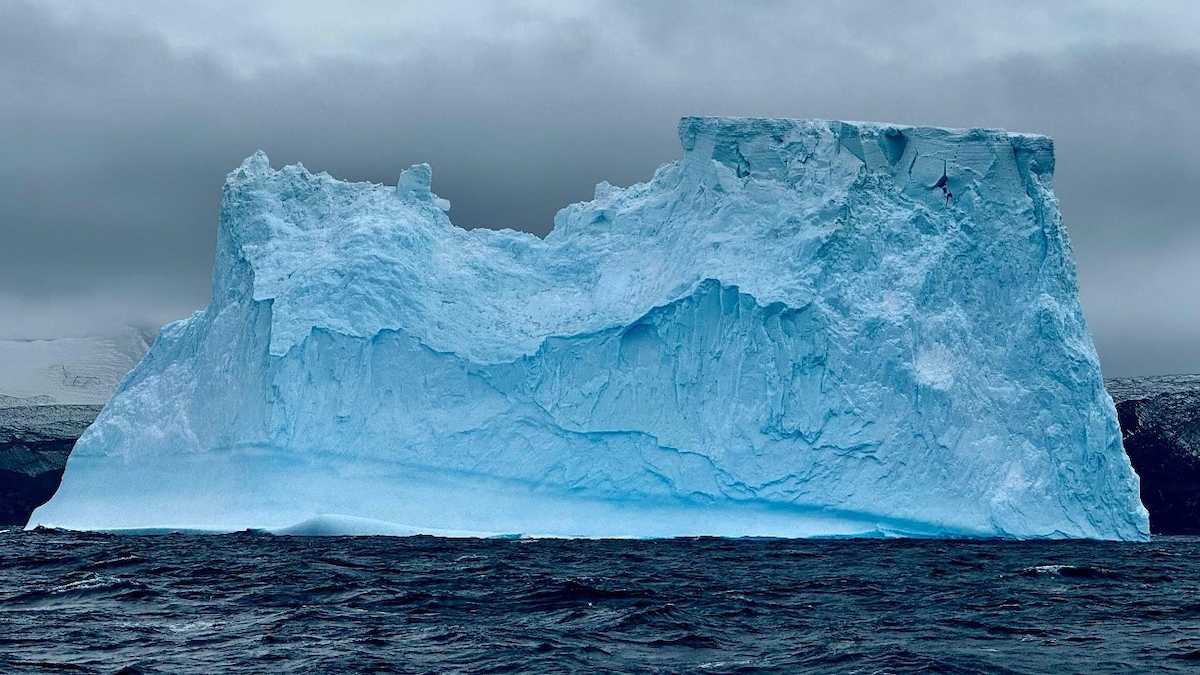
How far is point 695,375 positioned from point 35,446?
67.6 feet

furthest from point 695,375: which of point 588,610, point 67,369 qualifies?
point 67,369

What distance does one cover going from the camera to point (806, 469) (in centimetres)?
1972

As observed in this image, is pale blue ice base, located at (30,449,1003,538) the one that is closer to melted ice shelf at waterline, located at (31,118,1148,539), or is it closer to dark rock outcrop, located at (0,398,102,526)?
melted ice shelf at waterline, located at (31,118,1148,539)

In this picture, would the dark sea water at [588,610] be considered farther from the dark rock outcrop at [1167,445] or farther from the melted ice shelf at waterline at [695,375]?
the dark rock outcrop at [1167,445]

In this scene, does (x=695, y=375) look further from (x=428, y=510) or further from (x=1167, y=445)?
(x=1167, y=445)

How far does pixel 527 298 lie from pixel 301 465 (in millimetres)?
4069

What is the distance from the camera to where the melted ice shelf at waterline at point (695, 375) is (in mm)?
19844

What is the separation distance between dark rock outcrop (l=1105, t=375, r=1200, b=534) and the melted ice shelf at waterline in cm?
1283

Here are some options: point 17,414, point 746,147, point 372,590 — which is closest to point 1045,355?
point 746,147

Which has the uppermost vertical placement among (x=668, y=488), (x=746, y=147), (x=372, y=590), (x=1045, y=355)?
(x=746, y=147)

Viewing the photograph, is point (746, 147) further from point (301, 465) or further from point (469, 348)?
point (301, 465)

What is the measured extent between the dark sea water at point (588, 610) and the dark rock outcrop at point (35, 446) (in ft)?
61.9

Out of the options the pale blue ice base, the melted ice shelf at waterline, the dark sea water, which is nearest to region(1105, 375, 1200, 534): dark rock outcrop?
the melted ice shelf at waterline

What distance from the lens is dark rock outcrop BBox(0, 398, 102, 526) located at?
35.0 m
